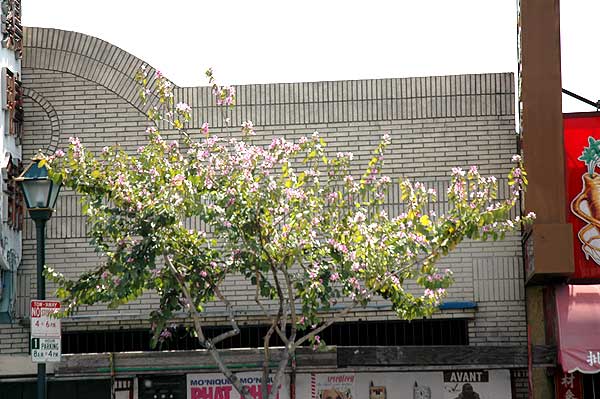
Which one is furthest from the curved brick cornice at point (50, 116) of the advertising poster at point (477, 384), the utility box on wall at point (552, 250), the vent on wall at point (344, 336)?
the utility box on wall at point (552, 250)

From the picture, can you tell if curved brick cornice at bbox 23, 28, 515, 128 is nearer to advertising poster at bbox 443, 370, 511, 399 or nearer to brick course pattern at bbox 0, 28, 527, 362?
brick course pattern at bbox 0, 28, 527, 362

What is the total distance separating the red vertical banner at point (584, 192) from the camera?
1703 cm

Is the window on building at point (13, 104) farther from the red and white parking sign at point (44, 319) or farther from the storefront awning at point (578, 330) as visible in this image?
the storefront awning at point (578, 330)

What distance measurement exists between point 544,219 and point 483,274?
5.99ft

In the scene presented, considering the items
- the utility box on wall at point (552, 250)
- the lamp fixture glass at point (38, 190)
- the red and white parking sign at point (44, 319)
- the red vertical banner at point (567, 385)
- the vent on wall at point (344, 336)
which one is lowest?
the red vertical banner at point (567, 385)

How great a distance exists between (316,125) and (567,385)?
5.37 metres

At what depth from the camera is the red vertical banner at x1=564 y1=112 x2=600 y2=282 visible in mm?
17031

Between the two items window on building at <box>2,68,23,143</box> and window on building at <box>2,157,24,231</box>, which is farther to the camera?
window on building at <box>2,68,23,143</box>

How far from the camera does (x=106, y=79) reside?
60.8 ft

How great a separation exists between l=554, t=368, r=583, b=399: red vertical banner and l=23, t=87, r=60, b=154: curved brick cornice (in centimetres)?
834

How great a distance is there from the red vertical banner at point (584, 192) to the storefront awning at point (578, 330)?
486 mm

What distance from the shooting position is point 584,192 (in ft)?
Result: 56.2

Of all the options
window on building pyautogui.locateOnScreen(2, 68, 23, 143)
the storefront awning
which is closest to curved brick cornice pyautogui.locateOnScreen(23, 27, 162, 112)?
window on building pyautogui.locateOnScreen(2, 68, 23, 143)

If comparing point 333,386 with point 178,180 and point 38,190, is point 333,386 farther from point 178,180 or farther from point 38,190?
point 38,190
